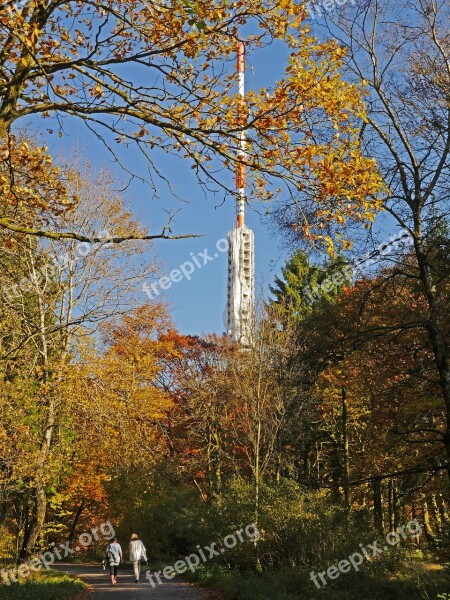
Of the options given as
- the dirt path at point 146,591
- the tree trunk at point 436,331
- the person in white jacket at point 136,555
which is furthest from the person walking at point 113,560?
the tree trunk at point 436,331

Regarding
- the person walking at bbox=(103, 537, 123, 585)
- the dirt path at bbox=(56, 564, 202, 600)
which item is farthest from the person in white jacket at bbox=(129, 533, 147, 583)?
the person walking at bbox=(103, 537, 123, 585)

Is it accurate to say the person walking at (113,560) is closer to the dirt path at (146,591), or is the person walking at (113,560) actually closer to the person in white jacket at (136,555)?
the dirt path at (146,591)

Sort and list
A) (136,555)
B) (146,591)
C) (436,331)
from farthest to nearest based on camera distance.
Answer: (136,555)
(146,591)
(436,331)

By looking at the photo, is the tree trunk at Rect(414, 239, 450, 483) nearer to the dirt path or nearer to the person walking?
the dirt path

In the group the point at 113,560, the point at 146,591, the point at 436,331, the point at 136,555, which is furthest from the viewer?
the point at 113,560

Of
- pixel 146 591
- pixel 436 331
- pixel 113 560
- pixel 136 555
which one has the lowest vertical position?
pixel 146 591

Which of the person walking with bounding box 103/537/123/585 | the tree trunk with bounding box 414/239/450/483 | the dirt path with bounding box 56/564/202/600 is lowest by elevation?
the dirt path with bounding box 56/564/202/600

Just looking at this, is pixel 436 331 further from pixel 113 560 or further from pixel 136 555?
pixel 113 560

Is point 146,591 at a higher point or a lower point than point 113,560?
lower

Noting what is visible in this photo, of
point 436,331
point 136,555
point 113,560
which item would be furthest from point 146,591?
Result: point 436,331

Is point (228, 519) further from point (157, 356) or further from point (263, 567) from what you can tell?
point (157, 356)

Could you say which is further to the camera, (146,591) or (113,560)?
(113,560)

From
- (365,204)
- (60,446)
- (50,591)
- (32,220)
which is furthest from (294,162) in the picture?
(60,446)

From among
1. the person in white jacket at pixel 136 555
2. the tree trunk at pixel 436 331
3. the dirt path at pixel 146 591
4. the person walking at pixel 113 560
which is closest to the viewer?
the tree trunk at pixel 436 331
